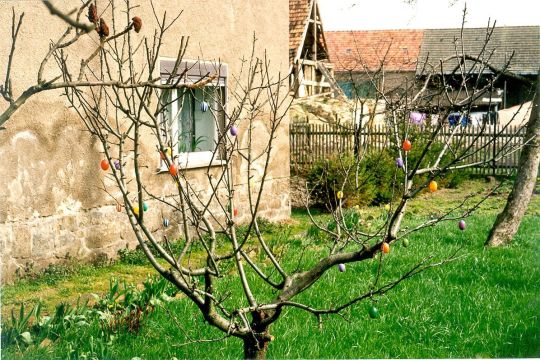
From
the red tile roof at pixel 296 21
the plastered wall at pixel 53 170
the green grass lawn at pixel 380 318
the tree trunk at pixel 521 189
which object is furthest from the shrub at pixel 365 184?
the red tile roof at pixel 296 21

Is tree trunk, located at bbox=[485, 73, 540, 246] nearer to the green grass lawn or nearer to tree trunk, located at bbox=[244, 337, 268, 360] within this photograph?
the green grass lawn

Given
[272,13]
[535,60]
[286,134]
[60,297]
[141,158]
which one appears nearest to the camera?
[60,297]

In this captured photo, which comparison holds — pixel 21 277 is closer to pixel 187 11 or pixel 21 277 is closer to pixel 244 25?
pixel 187 11

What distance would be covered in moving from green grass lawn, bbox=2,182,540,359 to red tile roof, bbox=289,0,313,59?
43.0ft

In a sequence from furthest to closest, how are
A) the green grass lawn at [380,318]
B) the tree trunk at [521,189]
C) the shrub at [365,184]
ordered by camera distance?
1. the shrub at [365,184]
2. the tree trunk at [521,189]
3. the green grass lawn at [380,318]

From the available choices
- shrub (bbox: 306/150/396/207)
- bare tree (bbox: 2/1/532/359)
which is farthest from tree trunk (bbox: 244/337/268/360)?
shrub (bbox: 306/150/396/207)

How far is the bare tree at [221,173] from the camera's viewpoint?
3.19 m

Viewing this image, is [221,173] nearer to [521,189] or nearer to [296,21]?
[521,189]

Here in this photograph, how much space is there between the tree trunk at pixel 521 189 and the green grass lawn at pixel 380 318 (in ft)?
1.04

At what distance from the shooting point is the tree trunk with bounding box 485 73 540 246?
27.3 ft

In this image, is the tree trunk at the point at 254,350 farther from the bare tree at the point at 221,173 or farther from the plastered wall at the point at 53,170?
the plastered wall at the point at 53,170

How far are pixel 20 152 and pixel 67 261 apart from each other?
4.46 ft

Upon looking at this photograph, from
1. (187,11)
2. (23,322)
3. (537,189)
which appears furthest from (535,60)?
(23,322)

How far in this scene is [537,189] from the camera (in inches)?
643
